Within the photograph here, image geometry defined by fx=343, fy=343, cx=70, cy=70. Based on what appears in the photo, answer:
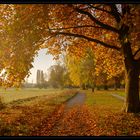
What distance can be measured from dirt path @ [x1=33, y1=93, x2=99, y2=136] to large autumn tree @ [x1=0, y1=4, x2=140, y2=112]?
8.11 feet

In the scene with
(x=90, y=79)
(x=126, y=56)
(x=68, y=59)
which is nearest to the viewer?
(x=126, y=56)

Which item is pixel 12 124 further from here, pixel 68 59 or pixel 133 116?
pixel 68 59

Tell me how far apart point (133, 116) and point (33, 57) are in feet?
17.9

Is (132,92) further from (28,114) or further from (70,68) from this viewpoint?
(28,114)

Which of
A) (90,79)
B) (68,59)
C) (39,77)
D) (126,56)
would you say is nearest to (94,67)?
(90,79)

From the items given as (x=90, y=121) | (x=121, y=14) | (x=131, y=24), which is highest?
(x=121, y=14)

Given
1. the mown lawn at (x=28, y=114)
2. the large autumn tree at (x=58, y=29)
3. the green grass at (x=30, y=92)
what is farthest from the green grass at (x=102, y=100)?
the large autumn tree at (x=58, y=29)

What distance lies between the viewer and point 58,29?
17.5m

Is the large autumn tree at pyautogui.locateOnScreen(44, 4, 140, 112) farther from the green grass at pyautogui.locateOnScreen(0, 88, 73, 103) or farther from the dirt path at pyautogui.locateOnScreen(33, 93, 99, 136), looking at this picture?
the green grass at pyautogui.locateOnScreen(0, 88, 73, 103)

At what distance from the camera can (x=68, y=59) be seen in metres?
20.9

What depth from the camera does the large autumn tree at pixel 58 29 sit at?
582 inches

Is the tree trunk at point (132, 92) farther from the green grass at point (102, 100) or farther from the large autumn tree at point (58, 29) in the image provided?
the green grass at point (102, 100)

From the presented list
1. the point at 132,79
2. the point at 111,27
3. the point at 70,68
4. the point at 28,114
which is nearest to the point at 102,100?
the point at 70,68

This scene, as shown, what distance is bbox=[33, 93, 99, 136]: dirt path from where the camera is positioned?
13683mm
